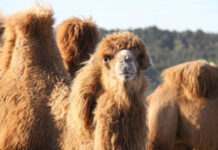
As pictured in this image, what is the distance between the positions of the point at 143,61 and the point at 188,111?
2506 millimetres

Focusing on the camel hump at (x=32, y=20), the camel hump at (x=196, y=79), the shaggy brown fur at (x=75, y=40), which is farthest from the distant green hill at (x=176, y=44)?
the camel hump at (x=32, y=20)

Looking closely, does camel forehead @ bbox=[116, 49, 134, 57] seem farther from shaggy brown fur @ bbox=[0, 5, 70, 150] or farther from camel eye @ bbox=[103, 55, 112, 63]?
shaggy brown fur @ bbox=[0, 5, 70, 150]

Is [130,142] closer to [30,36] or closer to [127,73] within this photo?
[127,73]

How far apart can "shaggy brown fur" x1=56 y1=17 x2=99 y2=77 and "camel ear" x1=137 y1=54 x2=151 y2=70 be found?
1.72m

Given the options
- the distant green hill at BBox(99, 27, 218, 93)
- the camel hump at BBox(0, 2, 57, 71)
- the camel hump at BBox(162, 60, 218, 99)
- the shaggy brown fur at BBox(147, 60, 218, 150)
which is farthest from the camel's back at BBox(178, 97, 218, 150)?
the distant green hill at BBox(99, 27, 218, 93)

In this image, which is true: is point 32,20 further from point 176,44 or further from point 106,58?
point 176,44

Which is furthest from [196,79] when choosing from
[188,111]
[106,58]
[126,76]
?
[126,76]

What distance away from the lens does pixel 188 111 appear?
6.34 m

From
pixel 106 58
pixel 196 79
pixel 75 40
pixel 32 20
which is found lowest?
pixel 196 79

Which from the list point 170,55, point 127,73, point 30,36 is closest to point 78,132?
point 127,73

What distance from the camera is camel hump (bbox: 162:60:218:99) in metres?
6.34

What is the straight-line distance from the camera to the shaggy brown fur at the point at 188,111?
629cm

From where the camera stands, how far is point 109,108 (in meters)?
3.93

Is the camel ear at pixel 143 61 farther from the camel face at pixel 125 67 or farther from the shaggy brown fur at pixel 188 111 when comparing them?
the shaggy brown fur at pixel 188 111
